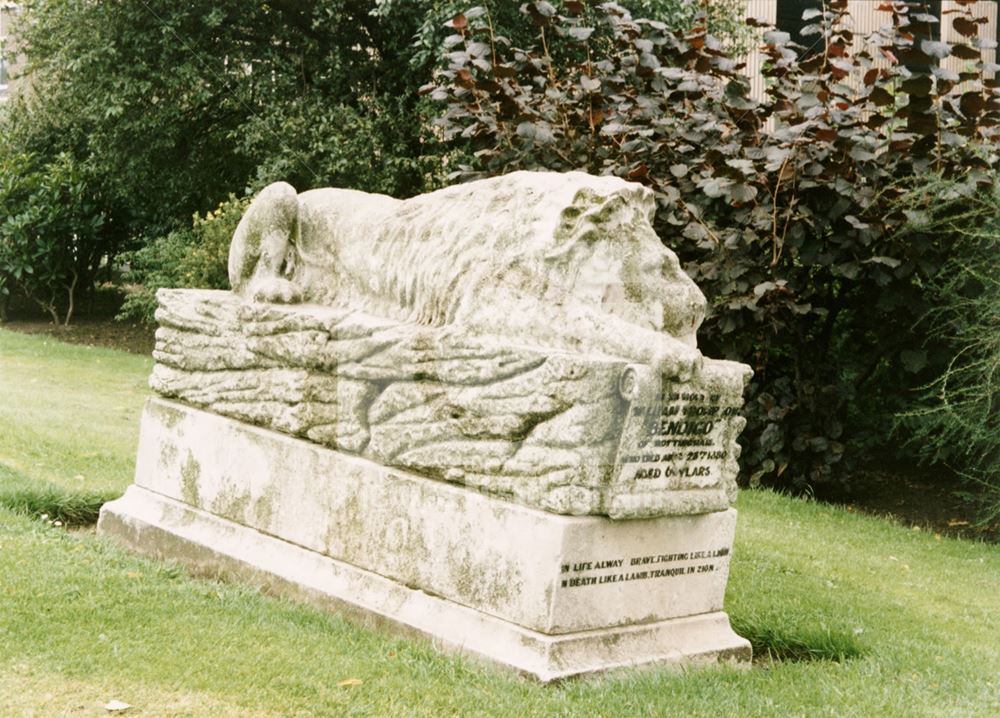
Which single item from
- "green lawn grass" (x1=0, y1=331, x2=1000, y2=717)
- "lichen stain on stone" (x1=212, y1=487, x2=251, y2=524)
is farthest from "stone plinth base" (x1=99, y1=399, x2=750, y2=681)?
"green lawn grass" (x1=0, y1=331, x2=1000, y2=717)

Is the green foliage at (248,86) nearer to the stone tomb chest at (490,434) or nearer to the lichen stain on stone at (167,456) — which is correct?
the lichen stain on stone at (167,456)

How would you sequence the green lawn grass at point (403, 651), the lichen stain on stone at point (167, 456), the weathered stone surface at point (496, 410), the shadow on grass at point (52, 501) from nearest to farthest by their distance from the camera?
the green lawn grass at point (403, 651) < the weathered stone surface at point (496, 410) < the lichen stain on stone at point (167, 456) < the shadow on grass at point (52, 501)

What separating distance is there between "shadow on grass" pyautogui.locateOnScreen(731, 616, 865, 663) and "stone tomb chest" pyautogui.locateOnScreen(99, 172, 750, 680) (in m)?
0.47

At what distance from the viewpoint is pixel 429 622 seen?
16.8ft

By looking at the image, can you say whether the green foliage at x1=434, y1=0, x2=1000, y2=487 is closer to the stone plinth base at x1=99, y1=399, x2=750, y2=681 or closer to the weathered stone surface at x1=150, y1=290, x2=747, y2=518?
the weathered stone surface at x1=150, y1=290, x2=747, y2=518

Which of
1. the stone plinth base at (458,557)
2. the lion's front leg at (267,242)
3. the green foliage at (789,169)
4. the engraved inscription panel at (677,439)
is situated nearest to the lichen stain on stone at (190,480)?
the stone plinth base at (458,557)

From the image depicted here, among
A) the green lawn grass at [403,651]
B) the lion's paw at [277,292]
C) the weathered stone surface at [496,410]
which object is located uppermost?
the lion's paw at [277,292]

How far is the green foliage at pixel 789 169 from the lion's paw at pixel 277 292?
2934 millimetres

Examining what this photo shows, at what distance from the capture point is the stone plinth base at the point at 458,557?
4.72 meters

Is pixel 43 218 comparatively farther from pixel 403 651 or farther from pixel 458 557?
pixel 403 651

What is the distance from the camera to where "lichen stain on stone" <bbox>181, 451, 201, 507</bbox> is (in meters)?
6.56

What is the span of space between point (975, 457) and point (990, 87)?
8.61 feet

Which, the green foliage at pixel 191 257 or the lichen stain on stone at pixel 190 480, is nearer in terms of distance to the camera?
the lichen stain on stone at pixel 190 480

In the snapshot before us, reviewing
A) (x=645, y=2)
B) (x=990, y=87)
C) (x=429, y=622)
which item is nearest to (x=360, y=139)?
(x=645, y=2)
